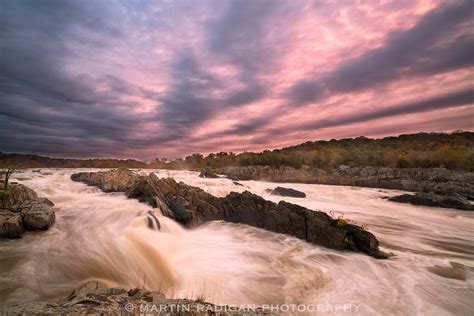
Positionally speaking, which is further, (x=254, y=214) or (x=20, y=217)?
(x=254, y=214)

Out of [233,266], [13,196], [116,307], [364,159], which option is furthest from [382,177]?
[13,196]

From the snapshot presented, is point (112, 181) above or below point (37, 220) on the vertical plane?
above

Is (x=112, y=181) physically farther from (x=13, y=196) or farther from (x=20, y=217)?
(x=20, y=217)

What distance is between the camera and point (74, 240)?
8.86m

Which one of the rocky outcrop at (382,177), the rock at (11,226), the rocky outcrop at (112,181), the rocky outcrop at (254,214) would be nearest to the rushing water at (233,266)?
the rock at (11,226)

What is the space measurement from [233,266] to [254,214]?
4797mm

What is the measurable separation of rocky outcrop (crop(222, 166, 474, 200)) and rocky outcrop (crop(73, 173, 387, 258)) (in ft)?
79.4

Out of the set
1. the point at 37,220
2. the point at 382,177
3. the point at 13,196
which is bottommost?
the point at 37,220

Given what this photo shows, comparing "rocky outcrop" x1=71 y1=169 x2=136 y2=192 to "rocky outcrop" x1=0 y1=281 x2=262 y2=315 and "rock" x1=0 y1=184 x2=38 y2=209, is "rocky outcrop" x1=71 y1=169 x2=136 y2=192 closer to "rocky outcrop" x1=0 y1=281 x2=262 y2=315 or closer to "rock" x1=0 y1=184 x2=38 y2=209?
"rock" x1=0 y1=184 x2=38 y2=209

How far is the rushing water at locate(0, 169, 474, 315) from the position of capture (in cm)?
621

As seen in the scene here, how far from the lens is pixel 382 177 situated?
1458 inches

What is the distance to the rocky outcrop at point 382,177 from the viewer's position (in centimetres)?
2715

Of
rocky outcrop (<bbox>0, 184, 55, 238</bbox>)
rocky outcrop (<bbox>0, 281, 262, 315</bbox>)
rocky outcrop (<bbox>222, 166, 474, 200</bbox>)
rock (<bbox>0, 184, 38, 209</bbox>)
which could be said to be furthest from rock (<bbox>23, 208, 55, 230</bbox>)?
rocky outcrop (<bbox>222, 166, 474, 200</bbox>)

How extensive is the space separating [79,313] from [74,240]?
7.54m
